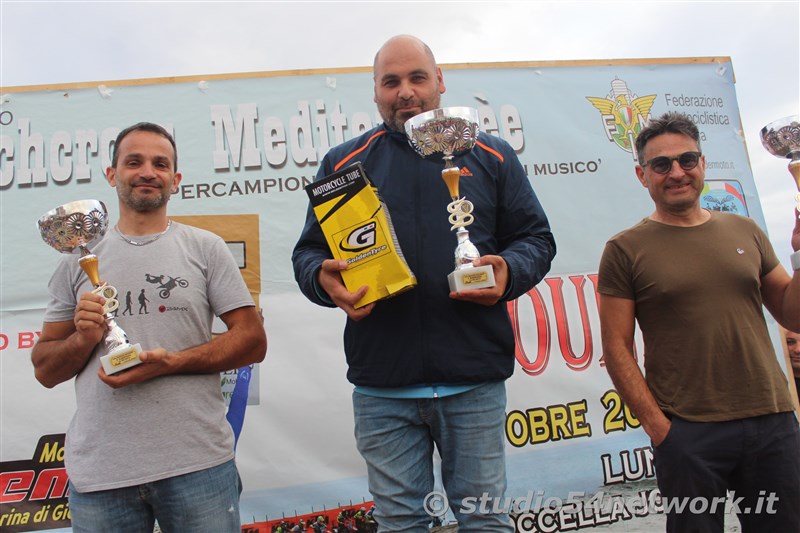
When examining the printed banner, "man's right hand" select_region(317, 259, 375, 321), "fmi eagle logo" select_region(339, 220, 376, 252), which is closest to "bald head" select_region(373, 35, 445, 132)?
"fmi eagle logo" select_region(339, 220, 376, 252)

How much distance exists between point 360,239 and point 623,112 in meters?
2.66

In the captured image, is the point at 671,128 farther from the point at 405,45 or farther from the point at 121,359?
the point at 121,359

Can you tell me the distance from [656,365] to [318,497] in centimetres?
190

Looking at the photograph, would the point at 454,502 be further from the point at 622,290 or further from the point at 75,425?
the point at 75,425

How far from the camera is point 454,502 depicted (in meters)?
1.47

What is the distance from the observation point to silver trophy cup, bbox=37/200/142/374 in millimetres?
1520

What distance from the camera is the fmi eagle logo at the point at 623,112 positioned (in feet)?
11.4

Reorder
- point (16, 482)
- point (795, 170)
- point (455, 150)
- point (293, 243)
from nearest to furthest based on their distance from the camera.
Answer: point (455, 150) < point (795, 170) < point (16, 482) < point (293, 243)

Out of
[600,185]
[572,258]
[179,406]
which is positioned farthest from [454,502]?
[600,185]

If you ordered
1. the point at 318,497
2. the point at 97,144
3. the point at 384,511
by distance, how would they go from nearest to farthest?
the point at 384,511 → the point at 318,497 → the point at 97,144

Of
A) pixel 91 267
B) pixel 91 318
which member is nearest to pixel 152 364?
pixel 91 318

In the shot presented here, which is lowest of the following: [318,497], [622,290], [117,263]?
[318,497]

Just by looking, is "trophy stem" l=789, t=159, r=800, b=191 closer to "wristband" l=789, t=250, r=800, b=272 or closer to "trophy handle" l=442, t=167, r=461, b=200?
"wristband" l=789, t=250, r=800, b=272

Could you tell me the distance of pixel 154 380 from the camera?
1.63m
